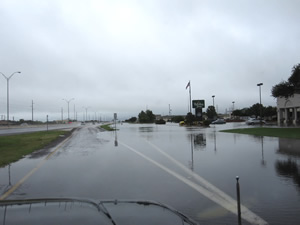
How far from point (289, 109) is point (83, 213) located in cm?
6752

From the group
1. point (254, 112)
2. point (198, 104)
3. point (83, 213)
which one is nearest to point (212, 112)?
point (254, 112)

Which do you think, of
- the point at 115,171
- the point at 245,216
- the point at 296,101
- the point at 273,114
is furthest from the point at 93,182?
the point at 273,114

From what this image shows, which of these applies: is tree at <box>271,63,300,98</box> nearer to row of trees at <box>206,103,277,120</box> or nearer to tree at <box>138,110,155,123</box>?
row of trees at <box>206,103,277,120</box>

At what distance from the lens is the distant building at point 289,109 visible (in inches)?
2152

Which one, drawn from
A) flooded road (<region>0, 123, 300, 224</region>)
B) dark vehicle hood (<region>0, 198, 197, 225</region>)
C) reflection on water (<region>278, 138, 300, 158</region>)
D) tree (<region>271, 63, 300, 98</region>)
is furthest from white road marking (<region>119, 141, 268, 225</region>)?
tree (<region>271, 63, 300, 98</region>)

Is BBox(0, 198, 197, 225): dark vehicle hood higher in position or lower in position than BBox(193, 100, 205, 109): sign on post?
lower

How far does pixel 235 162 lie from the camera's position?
9.84 meters

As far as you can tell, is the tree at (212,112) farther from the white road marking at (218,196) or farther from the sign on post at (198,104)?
the white road marking at (218,196)

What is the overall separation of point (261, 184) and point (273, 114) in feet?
366

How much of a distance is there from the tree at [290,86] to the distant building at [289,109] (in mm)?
28667

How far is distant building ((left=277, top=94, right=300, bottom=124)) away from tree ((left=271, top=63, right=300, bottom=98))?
2867 cm

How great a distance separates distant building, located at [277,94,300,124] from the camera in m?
54.7

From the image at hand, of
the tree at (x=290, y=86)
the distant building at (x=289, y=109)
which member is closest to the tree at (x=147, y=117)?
the distant building at (x=289, y=109)

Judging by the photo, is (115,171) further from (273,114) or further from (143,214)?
(273,114)
